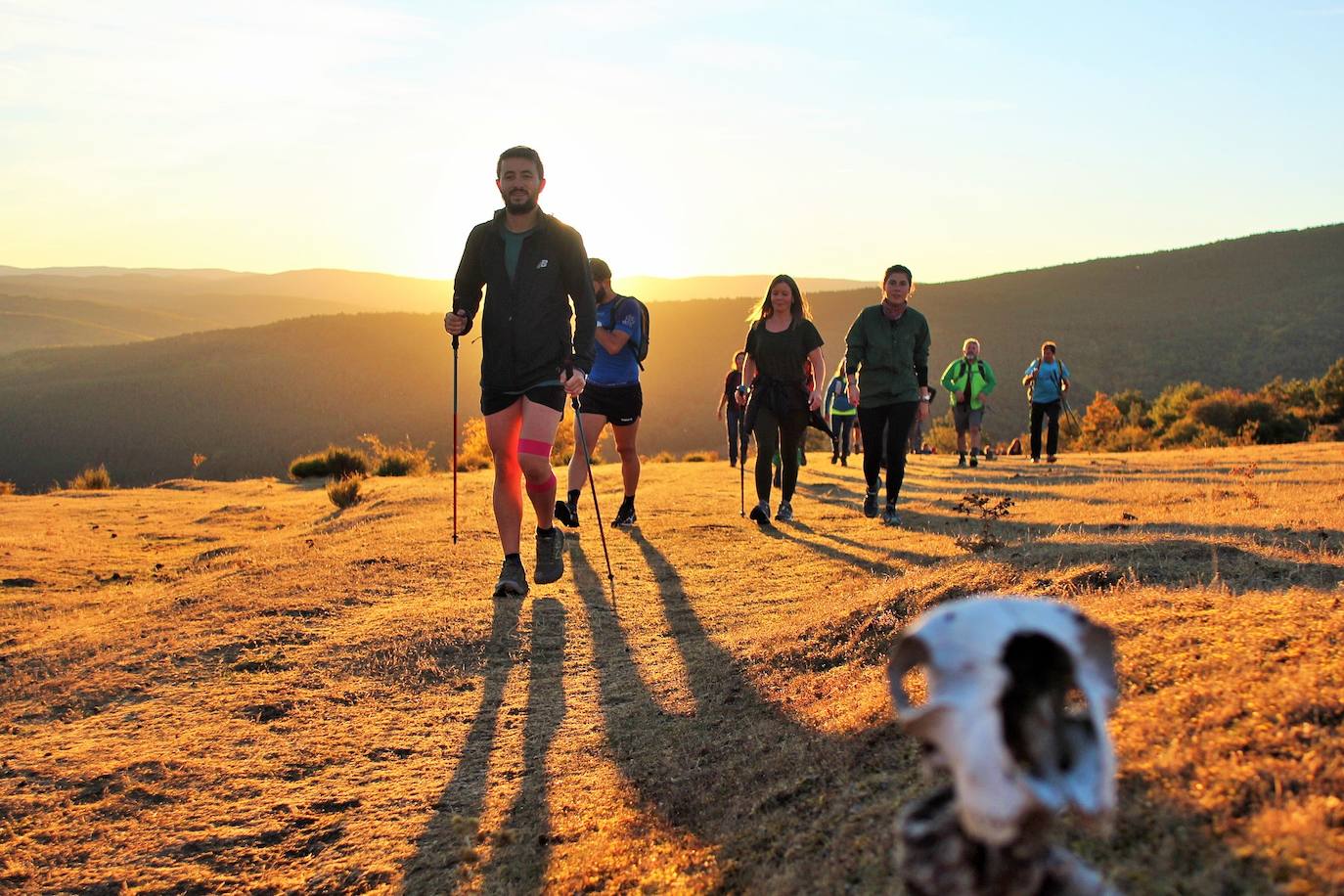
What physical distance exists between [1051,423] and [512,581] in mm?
12791

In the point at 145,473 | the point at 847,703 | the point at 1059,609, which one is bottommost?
the point at 145,473

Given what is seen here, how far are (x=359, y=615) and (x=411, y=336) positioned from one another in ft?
200

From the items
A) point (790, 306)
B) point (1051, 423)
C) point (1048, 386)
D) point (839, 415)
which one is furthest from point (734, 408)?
point (790, 306)

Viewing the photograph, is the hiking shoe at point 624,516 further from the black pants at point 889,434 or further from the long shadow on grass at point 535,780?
the long shadow on grass at point 535,780

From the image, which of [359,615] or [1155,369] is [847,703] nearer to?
[359,615]

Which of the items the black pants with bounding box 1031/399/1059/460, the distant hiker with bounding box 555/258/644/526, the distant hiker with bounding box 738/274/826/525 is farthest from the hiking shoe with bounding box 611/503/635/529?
the black pants with bounding box 1031/399/1059/460

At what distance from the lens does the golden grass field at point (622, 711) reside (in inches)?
100

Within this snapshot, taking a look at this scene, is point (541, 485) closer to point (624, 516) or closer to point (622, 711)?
point (622, 711)

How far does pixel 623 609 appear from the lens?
21.6 feet

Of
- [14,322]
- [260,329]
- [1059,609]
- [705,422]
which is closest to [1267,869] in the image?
[1059,609]

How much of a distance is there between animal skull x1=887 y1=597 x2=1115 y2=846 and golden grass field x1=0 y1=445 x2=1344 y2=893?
78 cm

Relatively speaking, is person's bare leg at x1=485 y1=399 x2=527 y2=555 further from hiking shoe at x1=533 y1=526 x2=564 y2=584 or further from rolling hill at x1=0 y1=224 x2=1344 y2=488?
rolling hill at x1=0 y1=224 x2=1344 y2=488

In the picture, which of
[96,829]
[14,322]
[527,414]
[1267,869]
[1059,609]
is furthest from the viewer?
[14,322]

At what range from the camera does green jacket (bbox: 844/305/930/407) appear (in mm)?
9047
